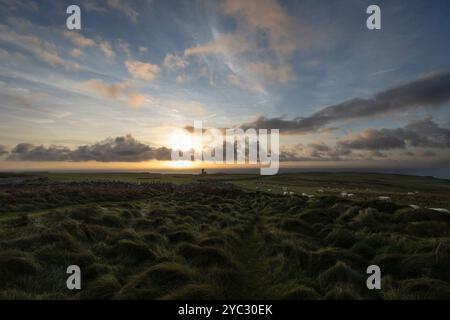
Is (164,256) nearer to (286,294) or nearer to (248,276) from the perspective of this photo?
(248,276)

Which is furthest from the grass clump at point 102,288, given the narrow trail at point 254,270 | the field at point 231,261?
the narrow trail at point 254,270

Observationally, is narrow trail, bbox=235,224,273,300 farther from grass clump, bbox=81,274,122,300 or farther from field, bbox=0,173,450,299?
grass clump, bbox=81,274,122,300

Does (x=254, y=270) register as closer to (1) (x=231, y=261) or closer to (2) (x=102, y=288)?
(1) (x=231, y=261)

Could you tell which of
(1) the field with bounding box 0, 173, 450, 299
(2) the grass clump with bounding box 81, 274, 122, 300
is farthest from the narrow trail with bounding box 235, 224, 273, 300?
(2) the grass clump with bounding box 81, 274, 122, 300

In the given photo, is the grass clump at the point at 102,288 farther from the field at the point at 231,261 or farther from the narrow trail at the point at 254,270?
→ the narrow trail at the point at 254,270

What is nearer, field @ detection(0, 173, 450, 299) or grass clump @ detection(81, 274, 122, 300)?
grass clump @ detection(81, 274, 122, 300)

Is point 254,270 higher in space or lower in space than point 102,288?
lower

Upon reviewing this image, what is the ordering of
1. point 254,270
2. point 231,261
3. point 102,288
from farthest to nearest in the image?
point 254,270 < point 231,261 < point 102,288

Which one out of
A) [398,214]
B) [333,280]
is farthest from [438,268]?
[398,214]

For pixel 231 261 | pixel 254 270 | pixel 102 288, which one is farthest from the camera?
pixel 254 270

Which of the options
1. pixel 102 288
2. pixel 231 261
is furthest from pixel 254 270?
pixel 102 288
